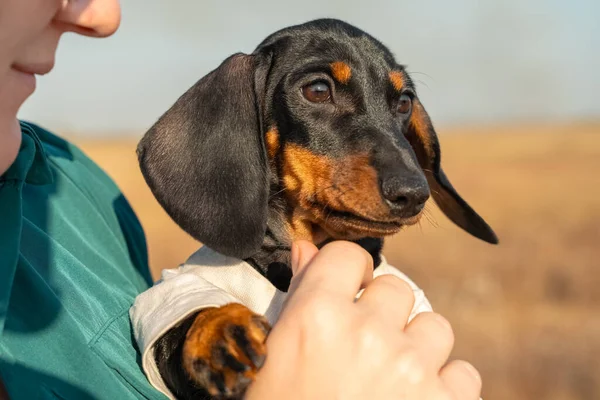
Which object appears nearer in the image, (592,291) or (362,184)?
(362,184)

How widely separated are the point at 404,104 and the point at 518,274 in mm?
6237

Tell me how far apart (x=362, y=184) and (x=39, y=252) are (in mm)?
955

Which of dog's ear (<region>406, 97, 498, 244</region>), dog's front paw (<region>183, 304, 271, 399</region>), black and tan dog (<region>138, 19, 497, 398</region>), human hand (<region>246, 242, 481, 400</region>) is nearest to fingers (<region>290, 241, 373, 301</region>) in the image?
human hand (<region>246, 242, 481, 400</region>)

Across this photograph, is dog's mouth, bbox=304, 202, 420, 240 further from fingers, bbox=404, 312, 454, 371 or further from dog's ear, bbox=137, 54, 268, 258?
fingers, bbox=404, 312, 454, 371

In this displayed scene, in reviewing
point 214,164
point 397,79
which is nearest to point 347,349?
point 214,164

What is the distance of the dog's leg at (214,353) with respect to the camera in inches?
65.8

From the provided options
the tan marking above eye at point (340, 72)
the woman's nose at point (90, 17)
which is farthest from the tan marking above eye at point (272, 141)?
the woman's nose at point (90, 17)

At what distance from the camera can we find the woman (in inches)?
58.7

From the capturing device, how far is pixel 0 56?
1.38 meters

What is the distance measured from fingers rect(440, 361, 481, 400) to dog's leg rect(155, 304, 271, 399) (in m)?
0.41

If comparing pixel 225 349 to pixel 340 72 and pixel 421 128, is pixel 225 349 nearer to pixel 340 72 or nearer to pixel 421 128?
pixel 340 72

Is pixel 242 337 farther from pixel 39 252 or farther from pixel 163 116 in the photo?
pixel 163 116

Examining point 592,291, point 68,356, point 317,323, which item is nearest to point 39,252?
point 68,356

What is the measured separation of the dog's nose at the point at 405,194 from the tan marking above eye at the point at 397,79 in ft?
1.83
